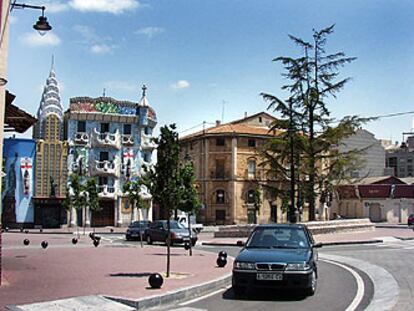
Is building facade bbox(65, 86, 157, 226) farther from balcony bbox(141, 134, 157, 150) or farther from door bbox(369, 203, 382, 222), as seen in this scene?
door bbox(369, 203, 382, 222)

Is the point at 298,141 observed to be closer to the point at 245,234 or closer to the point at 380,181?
the point at 245,234

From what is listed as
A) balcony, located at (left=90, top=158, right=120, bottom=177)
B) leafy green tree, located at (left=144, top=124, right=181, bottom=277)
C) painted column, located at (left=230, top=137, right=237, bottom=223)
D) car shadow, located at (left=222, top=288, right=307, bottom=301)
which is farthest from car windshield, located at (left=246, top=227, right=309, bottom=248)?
painted column, located at (left=230, top=137, right=237, bottom=223)

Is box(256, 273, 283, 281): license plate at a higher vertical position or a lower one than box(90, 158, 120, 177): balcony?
lower

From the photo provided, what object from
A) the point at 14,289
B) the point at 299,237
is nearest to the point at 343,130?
the point at 299,237

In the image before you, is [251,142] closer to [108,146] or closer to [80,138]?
[108,146]

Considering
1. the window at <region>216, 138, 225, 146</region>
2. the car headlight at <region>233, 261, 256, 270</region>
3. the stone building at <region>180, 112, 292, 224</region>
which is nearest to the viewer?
the car headlight at <region>233, 261, 256, 270</region>

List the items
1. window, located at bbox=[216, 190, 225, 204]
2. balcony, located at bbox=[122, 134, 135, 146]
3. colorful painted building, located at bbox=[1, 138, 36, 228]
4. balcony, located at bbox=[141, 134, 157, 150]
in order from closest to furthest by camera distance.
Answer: colorful painted building, located at bbox=[1, 138, 36, 228]
balcony, located at bbox=[122, 134, 135, 146]
balcony, located at bbox=[141, 134, 157, 150]
window, located at bbox=[216, 190, 225, 204]

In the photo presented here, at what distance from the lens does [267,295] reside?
1164cm

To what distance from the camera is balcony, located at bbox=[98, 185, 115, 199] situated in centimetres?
5714

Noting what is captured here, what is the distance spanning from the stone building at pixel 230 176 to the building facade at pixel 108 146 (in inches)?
281

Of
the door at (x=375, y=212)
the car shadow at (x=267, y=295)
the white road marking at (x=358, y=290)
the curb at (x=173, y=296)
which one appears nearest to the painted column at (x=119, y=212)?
the door at (x=375, y=212)

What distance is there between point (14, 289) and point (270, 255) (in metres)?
5.65

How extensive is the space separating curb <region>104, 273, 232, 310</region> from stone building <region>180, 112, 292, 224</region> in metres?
51.1

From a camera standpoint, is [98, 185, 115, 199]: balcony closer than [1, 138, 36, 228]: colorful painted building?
No
